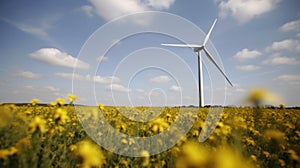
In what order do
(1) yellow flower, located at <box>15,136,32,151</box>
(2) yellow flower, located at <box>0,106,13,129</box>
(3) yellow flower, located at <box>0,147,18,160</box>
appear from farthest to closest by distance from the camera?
1. (2) yellow flower, located at <box>0,106,13,129</box>
2. (1) yellow flower, located at <box>15,136,32,151</box>
3. (3) yellow flower, located at <box>0,147,18,160</box>

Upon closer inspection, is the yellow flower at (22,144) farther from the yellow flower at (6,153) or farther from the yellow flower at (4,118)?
the yellow flower at (4,118)

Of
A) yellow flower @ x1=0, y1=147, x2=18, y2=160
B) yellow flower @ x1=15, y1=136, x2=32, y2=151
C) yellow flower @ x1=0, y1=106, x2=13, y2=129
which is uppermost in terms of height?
yellow flower @ x1=0, y1=106, x2=13, y2=129

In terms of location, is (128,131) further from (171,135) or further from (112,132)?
(171,135)

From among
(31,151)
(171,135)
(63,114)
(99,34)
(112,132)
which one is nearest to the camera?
(31,151)

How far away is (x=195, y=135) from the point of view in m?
4.54

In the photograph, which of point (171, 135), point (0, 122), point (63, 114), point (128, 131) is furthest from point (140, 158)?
point (0, 122)

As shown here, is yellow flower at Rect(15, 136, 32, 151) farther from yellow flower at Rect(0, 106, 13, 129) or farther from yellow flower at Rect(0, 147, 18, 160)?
yellow flower at Rect(0, 106, 13, 129)

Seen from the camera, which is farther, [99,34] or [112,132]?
[99,34]

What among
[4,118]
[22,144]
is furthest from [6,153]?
[4,118]

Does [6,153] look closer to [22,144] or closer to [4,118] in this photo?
[22,144]

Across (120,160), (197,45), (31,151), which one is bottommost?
(120,160)

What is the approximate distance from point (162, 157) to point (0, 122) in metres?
2.74

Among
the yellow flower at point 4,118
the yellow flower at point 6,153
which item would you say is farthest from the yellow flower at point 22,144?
the yellow flower at point 4,118

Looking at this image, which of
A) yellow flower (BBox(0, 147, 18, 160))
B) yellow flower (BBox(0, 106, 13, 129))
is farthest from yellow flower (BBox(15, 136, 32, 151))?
yellow flower (BBox(0, 106, 13, 129))
